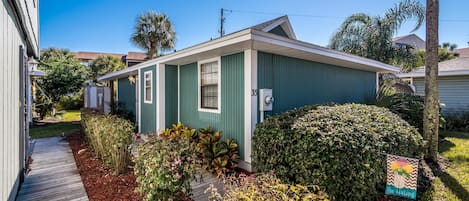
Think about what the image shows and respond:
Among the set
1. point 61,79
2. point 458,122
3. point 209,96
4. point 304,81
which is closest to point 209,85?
point 209,96

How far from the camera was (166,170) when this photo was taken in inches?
99.0

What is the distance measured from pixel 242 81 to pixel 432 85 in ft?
12.9

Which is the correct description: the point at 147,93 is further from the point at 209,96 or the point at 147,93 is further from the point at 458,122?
the point at 458,122

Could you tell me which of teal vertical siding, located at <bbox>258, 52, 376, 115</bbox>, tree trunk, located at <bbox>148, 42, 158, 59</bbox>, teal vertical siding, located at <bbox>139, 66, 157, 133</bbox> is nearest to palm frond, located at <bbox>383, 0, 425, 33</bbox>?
teal vertical siding, located at <bbox>258, 52, 376, 115</bbox>

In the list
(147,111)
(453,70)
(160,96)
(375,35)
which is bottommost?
(147,111)

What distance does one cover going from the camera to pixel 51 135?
8750 mm

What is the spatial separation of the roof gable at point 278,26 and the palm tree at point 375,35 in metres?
4.47

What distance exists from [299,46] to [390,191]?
2.93 m

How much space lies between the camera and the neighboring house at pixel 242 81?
469 centimetres

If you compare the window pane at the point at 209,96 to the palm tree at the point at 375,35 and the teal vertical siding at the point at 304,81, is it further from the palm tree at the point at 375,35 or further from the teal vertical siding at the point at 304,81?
the palm tree at the point at 375,35

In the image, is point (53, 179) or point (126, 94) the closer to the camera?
point (53, 179)

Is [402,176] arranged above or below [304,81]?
below

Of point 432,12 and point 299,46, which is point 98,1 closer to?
point 299,46

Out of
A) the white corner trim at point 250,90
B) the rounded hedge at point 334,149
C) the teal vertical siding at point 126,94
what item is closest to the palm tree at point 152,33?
the teal vertical siding at point 126,94
